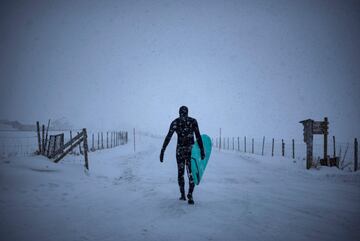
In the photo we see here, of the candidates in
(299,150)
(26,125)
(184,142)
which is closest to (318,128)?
(184,142)

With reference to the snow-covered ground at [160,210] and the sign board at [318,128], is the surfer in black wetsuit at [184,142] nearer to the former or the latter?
the snow-covered ground at [160,210]

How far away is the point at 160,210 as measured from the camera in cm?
506

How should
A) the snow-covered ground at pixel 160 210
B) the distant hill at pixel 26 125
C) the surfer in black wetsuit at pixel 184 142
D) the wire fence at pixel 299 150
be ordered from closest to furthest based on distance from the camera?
the snow-covered ground at pixel 160 210
the surfer in black wetsuit at pixel 184 142
the wire fence at pixel 299 150
the distant hill at pixel 26 125

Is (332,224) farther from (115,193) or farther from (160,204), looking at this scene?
(115,193)

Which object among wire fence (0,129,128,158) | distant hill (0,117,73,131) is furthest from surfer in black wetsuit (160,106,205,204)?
distant hill (0,117,73,131)

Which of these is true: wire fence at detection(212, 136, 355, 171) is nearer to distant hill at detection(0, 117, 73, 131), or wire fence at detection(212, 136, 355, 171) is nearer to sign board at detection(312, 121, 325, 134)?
sign board at detection(312, 121, 325, 134)

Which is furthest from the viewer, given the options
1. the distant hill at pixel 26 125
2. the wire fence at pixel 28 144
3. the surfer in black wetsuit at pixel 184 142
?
the distant hill at pixel 26 125

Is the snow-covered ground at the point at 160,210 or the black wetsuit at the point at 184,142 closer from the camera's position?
the snow-covered ground at the point at 160,210

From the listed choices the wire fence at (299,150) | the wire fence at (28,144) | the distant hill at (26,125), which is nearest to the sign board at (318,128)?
the wire fence at (299,150)

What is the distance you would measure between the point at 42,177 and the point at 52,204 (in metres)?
2.70

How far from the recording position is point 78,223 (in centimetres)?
416

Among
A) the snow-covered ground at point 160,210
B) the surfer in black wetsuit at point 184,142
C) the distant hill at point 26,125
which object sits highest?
the surfer in black wetsuit at point 184,142

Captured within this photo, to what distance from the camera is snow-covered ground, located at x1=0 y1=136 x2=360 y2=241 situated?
12.3ft

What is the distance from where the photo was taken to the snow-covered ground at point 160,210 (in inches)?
148
